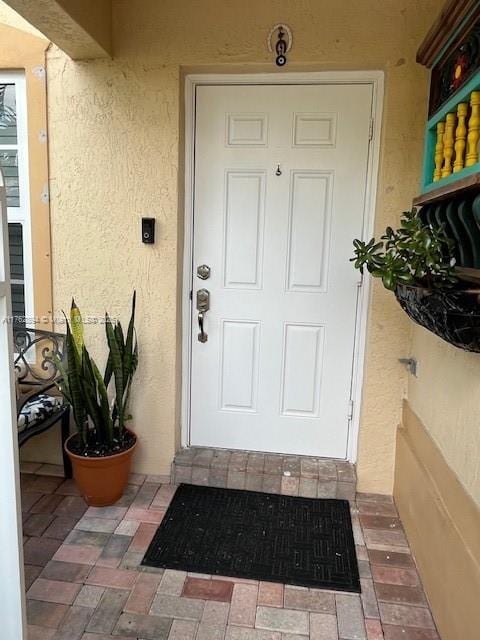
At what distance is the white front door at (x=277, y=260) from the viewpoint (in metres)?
2.34

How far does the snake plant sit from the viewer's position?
2.20 metres

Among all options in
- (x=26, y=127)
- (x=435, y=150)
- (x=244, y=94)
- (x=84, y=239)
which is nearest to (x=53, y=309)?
(x=84, y=239)

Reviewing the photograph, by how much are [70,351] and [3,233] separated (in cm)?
102

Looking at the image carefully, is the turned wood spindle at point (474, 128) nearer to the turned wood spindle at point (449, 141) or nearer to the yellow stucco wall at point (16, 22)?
the turned wood spindle at point (449, 141)

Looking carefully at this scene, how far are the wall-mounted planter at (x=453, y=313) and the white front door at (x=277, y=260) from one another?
102 cm

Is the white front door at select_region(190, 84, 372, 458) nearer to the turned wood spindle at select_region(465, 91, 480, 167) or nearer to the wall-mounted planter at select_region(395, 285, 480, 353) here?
the turned wood spindle at select_region(465, 91, 480, 167)

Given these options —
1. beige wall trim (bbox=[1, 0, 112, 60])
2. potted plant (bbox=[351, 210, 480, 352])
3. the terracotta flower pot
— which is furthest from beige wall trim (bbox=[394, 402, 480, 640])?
beige wall trim (bbox=[1, 0, 112, 60])

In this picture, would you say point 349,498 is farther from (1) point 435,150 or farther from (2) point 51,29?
(2) point 51,29

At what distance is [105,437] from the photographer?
7.74 ft

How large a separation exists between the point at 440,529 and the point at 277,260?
1419 millimetres

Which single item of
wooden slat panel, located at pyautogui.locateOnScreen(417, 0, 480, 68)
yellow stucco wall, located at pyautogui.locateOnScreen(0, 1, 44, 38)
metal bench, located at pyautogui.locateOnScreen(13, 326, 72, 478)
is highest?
yellow stucco wall, located at pyautogui.locateOnScreen(0, 1, 44, 38)

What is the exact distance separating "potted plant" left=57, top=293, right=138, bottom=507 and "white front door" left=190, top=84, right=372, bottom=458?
428mm

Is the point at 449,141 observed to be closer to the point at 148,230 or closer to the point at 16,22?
the point at 148,230

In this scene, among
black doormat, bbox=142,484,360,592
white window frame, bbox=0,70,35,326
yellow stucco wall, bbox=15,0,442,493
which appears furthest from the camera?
white window frame, bbox=0,70,35,326
